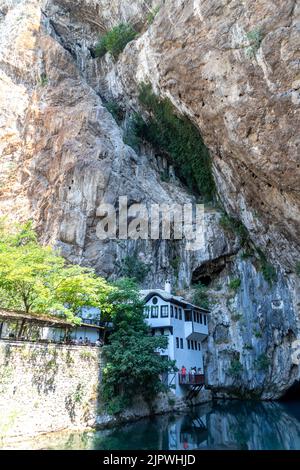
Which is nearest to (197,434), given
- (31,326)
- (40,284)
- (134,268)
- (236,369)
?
(31,326)

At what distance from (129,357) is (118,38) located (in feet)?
94.4

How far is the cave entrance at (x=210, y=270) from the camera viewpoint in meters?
29.9

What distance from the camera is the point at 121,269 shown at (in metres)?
28.3

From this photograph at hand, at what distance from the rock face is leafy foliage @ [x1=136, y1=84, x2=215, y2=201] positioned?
4.76 ft

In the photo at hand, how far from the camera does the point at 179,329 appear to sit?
25266 mm

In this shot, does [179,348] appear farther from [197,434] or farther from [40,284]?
[40,284]

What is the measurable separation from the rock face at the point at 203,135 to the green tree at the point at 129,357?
6850 mm

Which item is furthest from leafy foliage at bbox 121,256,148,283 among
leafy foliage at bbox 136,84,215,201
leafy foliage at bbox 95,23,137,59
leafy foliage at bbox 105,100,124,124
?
leafy foliage at bbox 95,23,137,59

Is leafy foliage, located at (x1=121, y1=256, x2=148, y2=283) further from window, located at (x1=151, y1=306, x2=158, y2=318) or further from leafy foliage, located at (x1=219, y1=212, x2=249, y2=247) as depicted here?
leafy foliage, located at (x1=219, y1=212, x2=249, y2=247)

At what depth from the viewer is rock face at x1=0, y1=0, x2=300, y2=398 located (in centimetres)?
2103

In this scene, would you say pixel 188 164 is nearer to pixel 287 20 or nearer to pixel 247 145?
pixel 247 145

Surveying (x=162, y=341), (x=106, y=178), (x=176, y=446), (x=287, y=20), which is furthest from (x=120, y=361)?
(x=287, y=20)

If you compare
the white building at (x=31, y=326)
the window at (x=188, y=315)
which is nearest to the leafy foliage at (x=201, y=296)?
the window at (x=188, y=315)

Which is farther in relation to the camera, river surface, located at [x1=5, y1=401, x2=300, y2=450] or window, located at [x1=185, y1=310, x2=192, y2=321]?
window, located at [x1=185, y1=310, x2=192, y2=321]
